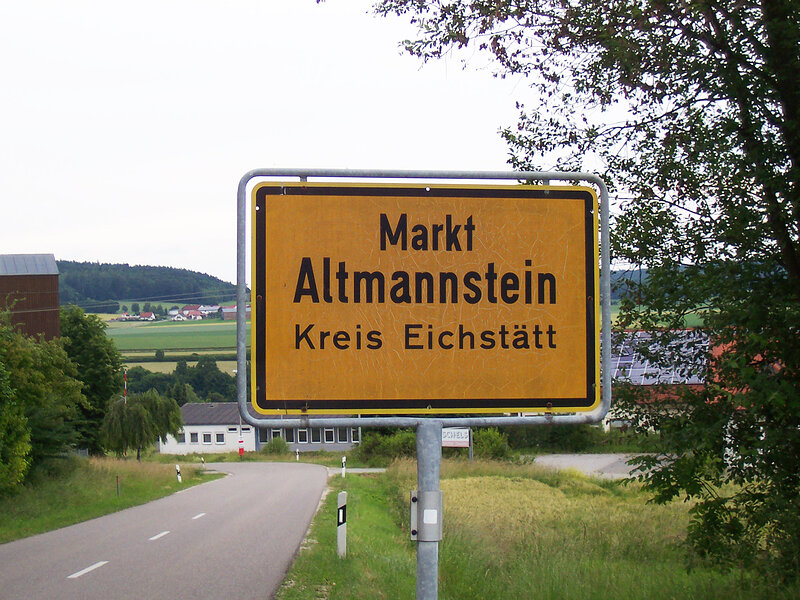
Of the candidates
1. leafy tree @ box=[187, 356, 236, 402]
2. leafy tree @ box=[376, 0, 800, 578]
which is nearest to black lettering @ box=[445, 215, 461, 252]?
leafy tree @ box=[376, 0, 800, 578]

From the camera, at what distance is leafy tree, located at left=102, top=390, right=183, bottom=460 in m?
39.4

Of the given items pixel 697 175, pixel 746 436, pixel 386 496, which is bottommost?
pixel 386 496

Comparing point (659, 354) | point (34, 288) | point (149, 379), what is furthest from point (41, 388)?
point (149, 379)

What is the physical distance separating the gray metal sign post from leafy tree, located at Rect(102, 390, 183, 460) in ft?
124

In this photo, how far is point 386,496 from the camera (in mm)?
25250

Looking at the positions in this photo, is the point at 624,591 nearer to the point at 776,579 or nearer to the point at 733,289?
the point at 776,579

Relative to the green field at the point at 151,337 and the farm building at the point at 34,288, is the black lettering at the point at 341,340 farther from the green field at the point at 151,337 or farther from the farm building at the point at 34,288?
the green field at the point at 151,337

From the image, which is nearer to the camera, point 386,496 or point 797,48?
point 797,48

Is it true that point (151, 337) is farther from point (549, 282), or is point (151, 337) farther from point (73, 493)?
point (549, 282)

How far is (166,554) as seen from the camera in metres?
14.0

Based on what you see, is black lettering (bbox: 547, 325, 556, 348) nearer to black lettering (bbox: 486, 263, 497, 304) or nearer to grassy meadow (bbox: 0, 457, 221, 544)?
black lettering (bbox: 486, 263, 497, 304)

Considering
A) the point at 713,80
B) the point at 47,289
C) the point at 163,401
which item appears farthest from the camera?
the point at 47,289

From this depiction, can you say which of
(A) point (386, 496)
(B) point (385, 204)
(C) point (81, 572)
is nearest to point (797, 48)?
(B) point (385, 204)

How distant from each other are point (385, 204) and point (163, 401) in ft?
136
